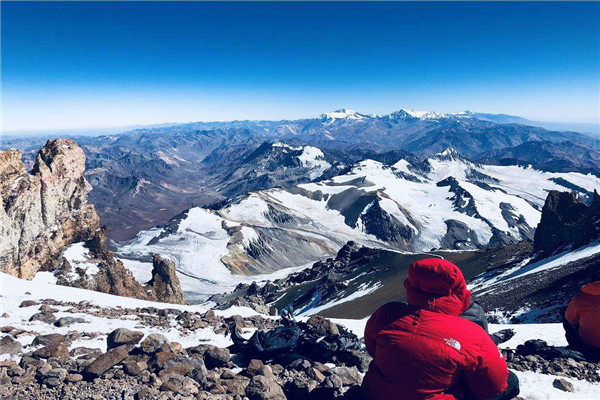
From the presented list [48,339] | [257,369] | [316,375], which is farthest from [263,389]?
[48,339]

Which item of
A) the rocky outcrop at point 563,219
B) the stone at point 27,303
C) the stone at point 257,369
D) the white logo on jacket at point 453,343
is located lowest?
the rocky outcrop at point 563,219

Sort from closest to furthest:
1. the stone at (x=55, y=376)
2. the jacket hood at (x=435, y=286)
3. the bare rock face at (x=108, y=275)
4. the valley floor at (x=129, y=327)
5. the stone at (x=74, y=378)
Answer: the jacket hood at (x=435, y=286)
the stone at (x=55, y=376)
the stone at (x=74, y=378)
the valley floor at (x=129, y=327)
the bare rock face at (x=108, y=275)

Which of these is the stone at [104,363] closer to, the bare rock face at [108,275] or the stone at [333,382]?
the stone at [333,382]

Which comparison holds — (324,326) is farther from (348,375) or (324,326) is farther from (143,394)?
(143,394)

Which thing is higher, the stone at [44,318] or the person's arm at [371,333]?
the person's arm at [371,333]

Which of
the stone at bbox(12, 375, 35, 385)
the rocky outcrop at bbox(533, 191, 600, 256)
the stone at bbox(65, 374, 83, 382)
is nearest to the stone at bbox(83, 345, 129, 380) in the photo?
the stone at bbox(65, 374, 83, 382)

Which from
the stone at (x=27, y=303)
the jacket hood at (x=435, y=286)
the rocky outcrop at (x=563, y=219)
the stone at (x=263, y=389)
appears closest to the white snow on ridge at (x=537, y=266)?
the rocky outcrop at (x=563, y=219)
